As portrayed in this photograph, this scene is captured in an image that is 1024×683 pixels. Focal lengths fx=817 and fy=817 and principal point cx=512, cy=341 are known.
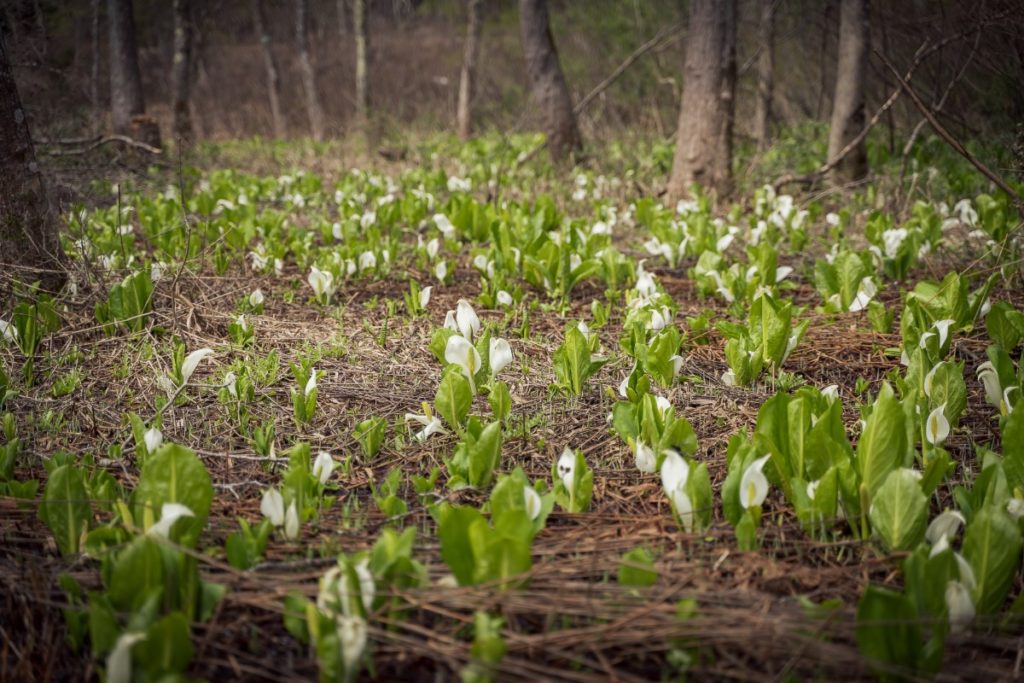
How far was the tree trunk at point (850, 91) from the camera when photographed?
6.43m

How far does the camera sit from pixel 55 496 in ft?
5.73

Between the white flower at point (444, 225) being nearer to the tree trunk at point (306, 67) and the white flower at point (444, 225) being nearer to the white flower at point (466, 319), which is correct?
the white flower at point (466, 319)

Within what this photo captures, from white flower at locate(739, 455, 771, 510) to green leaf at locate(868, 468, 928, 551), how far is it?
226 mm

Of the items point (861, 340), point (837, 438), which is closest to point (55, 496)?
point (837, 438)

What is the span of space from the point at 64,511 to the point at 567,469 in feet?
3.69

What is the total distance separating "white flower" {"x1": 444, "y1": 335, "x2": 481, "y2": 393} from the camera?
2594 millimetres

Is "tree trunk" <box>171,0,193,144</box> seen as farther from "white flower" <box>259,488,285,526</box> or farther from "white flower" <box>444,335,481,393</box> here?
"white flower" <box>259,488,285,526</box>

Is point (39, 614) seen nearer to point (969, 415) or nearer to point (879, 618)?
point (879, 618)

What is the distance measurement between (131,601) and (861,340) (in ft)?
9.36

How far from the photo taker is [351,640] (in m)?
1.35

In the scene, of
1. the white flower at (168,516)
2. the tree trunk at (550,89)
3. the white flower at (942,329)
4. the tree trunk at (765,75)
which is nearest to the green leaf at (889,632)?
the white flower at (168,516)

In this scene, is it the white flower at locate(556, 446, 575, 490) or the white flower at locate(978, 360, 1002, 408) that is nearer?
the white flower at locate(556, 446, 575, 490)

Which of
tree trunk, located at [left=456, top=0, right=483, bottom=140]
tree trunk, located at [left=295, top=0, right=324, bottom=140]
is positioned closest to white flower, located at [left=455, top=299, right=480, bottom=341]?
tree trunk, located at [left=456, top=0, right=483, bottom=140]

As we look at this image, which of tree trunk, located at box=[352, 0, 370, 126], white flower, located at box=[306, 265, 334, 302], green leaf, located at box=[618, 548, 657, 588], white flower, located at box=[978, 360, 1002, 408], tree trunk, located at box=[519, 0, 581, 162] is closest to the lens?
green leaf, located at box=[618, 548, 657, 588]
